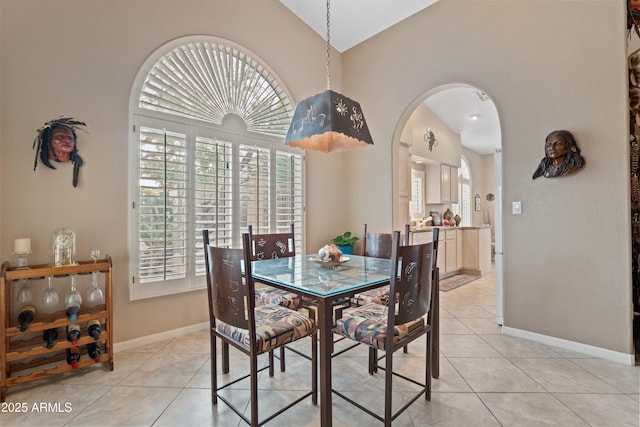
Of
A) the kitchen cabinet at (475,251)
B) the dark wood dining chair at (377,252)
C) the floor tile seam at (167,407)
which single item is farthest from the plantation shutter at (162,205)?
the kitchen cabinet at (475,251)

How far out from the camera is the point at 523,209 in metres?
2.74

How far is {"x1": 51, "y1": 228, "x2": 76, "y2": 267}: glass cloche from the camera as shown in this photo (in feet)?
6.84

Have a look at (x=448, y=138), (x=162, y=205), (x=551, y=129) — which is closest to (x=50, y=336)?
(x=162, y=205)

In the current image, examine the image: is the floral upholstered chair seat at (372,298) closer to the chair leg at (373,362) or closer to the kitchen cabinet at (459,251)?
the chair leg at (373,362)

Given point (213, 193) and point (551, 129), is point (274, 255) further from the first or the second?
point (551, 129)

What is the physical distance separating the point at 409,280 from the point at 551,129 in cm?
224

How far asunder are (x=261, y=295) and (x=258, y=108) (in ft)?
7.34

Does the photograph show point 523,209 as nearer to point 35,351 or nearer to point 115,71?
point 115,71

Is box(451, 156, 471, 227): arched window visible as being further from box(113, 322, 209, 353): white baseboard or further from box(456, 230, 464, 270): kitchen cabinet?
box(113, 322, 209, 353): white baseboard

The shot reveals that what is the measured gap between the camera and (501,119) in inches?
113

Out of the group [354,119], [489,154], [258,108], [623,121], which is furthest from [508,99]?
[489,154]

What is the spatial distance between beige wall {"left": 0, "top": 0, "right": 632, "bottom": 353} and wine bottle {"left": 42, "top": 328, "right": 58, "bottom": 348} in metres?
0.46

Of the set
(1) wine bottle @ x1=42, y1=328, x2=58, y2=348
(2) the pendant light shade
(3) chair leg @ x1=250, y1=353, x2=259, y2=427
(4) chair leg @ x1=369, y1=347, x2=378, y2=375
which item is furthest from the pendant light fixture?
(1) wine bottle @ x1=42, y1=328, x2=58, y2=348

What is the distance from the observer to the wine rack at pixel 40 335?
185 cm
